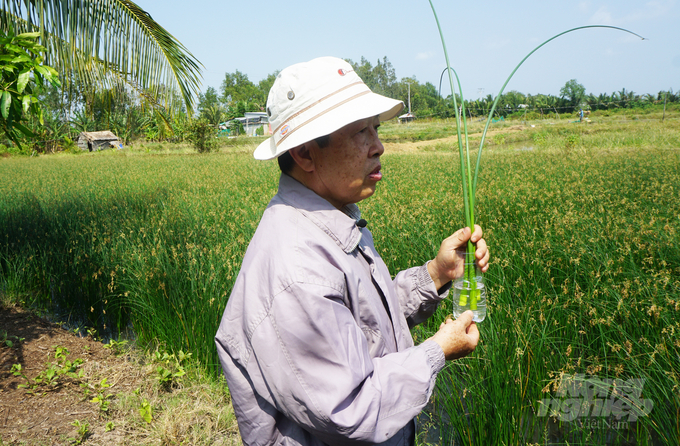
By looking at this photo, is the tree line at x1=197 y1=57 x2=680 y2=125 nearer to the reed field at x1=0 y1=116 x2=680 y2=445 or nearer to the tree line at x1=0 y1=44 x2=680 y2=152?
the tree line at x1=0 y1=44 x2=680 y2=152

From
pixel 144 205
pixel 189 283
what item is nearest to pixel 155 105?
pixel 144 205

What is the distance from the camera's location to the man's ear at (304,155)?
3.99 feet

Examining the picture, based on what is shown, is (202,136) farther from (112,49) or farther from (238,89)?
(238,89)

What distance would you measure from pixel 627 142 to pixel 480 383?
695 inches

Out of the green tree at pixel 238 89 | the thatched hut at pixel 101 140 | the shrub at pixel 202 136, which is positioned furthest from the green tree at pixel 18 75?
the green tree at pixel 238 89

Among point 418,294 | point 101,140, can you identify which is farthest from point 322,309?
point 101,140

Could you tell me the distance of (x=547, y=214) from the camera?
430cm

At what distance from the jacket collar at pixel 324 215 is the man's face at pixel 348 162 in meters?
0.06

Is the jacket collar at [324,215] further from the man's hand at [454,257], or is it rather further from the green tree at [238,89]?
the green tree at [238,89]

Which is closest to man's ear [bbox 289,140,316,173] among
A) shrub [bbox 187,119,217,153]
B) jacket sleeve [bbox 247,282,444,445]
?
jacket sleeve [bbox 247,282,444,445]

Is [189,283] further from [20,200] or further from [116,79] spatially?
[20,200]

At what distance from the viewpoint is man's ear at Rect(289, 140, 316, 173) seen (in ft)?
3.99

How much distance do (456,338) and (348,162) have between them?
58 centimetres

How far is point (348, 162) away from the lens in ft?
4.04
